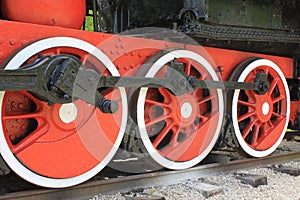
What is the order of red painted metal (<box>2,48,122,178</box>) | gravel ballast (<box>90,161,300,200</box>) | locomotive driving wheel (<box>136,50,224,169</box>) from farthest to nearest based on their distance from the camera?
locomotive driving wheel (<box>136,50,224,169</box>)
gravel ballast (<box>90,161,300,200</box>)
red painted metal (<box>2,48,122,178</box>)

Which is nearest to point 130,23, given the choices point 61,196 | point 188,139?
point 188,139

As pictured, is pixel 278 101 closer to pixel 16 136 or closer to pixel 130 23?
pixel 130 23

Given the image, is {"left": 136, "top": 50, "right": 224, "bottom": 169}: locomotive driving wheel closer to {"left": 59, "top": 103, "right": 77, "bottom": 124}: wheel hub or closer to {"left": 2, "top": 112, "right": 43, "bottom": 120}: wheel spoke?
{"left": 59, "top": 103, "right": 77, "bottom": 124}: wheel hub

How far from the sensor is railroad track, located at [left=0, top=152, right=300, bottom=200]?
253cm

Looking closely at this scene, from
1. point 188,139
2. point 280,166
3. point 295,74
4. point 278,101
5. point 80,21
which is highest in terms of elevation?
point 80,21

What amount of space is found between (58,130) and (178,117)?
1096 mm

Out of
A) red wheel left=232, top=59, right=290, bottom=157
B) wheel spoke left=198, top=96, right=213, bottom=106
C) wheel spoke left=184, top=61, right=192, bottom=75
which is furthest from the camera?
red wheel left=232, top=59, right=290, bottom=157

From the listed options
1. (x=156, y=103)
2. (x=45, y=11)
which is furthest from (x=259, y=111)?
(x=45, y=11)

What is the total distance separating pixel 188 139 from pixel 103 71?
41.8 inches

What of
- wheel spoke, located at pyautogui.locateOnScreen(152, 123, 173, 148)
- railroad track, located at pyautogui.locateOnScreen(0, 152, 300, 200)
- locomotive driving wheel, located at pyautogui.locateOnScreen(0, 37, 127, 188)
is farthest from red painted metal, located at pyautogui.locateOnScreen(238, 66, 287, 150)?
locomotive driving wheel, located at pyautogui.locateOnScreen(0, 37, 127, 188)

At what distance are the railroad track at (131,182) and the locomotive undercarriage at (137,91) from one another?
7 cm

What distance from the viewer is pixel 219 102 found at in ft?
11.7

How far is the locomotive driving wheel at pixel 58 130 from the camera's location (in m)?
2.45

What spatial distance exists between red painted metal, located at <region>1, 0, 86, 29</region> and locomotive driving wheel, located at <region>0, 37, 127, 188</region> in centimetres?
25
